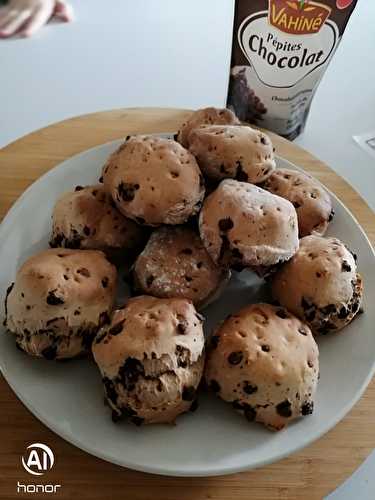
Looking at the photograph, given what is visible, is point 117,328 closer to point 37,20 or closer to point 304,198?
point 304,198

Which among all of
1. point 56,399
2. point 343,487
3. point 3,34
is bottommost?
point 343,487

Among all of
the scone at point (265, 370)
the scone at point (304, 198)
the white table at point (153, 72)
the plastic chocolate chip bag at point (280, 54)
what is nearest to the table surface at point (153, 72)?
the white table at point (153, 72)

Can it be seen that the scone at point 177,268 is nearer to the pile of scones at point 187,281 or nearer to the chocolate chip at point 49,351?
the pile of scones at point 187,281

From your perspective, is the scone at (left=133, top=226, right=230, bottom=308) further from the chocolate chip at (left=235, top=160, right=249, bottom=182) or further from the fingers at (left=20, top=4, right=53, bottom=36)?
the fingers at (left=20, top=4, right=53, bottom=36)

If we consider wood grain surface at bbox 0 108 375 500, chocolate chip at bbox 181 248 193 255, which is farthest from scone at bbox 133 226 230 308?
wood grain surface at bbox 0 108 375 500

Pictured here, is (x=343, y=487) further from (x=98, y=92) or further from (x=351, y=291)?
(x=98, y=92)

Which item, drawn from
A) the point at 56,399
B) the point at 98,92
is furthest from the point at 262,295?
the point at 98,92

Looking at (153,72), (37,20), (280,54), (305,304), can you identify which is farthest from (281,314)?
(37,20)
